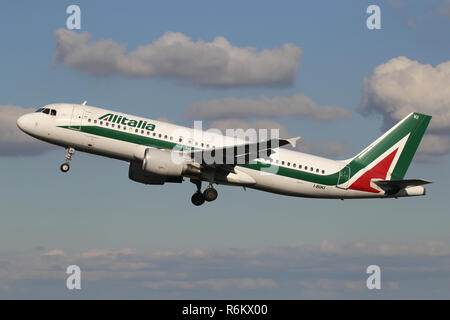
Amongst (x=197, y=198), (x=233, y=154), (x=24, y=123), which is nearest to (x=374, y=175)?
(x=233, y=154)

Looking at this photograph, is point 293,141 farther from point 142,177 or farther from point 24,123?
point 24,123

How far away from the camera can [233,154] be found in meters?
44.8

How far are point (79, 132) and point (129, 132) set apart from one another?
10.9 feet

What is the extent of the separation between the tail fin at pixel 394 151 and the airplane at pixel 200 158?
29 cm

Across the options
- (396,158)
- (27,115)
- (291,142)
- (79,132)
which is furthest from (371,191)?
(27,115)

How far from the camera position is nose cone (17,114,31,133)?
45.7 metres

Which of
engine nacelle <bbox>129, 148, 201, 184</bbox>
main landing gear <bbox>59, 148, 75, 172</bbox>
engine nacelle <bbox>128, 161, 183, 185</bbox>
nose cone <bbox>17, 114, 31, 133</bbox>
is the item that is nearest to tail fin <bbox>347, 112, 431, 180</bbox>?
engine nacelle <bbox>129, 148, 201, 184</bbox>

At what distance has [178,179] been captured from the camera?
A: 155 feet

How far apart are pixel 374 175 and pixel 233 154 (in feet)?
40.5

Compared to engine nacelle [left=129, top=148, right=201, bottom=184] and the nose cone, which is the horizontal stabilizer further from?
the nose cone

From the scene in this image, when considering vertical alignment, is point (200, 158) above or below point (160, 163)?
above
